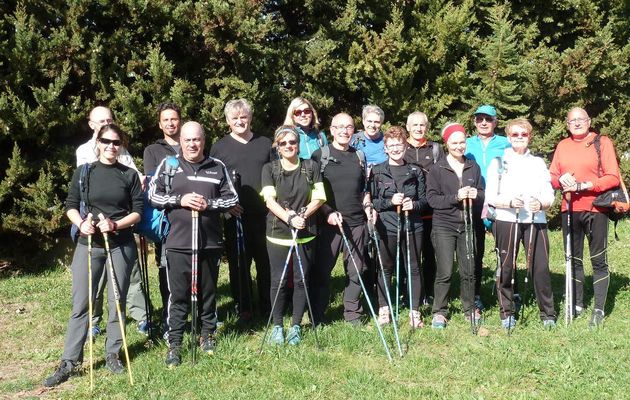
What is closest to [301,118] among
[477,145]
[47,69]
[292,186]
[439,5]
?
[292,186]

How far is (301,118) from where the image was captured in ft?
20.6

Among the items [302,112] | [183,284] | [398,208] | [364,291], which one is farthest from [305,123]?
[183,284]

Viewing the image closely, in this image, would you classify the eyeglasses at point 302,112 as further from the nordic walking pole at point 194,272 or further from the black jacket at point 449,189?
the nordic walking pole at point 194,272

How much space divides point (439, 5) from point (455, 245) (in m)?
5.69

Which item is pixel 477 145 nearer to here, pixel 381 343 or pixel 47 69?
pixel 381 343

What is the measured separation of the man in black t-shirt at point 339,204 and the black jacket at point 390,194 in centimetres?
20

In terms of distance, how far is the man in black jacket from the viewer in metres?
5.28

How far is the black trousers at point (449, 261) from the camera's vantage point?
612 cm

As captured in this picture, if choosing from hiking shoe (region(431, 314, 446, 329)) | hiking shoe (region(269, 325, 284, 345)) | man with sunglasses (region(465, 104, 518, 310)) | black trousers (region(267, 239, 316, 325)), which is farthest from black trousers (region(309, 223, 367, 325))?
man with sunglasses (region(465, 104, 518, 310))

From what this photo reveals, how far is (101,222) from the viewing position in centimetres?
497

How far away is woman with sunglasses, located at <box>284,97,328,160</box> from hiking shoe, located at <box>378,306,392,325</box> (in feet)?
6.28

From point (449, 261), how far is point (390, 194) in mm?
967

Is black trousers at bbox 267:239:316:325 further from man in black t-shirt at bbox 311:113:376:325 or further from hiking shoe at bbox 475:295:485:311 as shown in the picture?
hiking shoe at bbox 475:295:485:311

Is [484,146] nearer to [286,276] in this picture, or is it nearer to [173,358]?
[286,276]
